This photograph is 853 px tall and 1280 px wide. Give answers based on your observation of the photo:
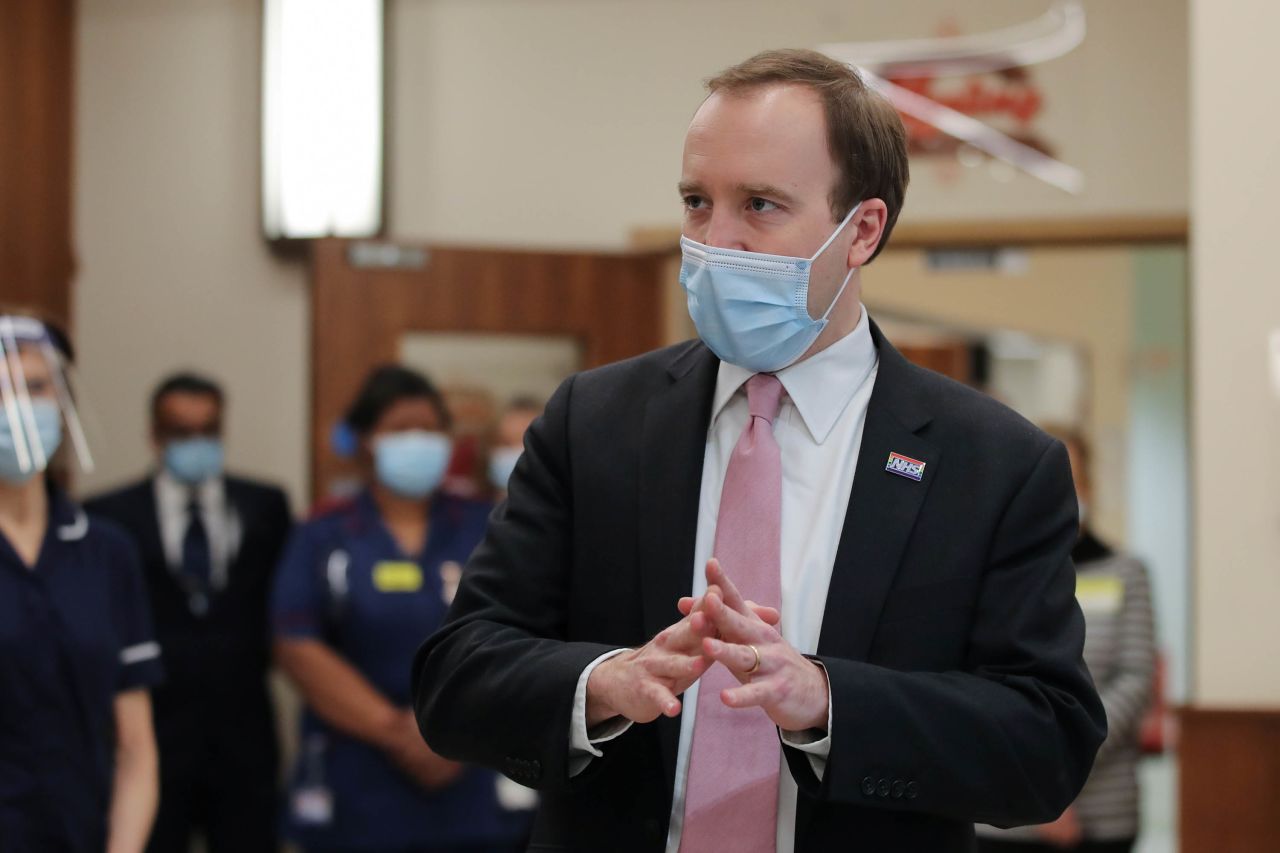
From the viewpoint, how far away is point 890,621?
1442mm

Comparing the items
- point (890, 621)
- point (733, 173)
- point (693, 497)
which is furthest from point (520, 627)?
point (733, 173)

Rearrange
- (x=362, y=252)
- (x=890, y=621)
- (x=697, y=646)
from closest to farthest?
(x=697, y=646) → (x=890, y=621) → (x=362, y=252)

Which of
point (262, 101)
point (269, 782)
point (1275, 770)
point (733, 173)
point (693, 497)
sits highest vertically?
point (262, 101)

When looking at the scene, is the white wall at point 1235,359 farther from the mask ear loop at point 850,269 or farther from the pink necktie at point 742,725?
the pink necktie at point 742,725

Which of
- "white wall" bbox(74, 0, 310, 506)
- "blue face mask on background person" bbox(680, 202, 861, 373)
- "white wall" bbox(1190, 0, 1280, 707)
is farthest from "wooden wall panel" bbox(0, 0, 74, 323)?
"blue face mask on background person" bbox(680, 202, 861, 373)

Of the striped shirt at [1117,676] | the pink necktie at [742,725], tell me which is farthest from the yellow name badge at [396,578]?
the pink necktie at [742,725]

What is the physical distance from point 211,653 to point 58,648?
6.48 ft

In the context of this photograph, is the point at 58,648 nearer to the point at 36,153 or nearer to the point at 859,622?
the point at 859,622

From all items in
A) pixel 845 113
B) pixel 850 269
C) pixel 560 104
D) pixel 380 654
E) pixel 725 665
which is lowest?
pixel 380 654

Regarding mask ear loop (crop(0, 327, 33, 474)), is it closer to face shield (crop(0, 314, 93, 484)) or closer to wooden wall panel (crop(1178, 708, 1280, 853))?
face shield (crop(0, 314, 93, 484))

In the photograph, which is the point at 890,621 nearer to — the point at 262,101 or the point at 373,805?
the point at 373,805

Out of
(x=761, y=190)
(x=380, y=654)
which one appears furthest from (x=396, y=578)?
(x=761, y=190)

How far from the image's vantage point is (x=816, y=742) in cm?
137

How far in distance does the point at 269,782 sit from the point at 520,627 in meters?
3.23
